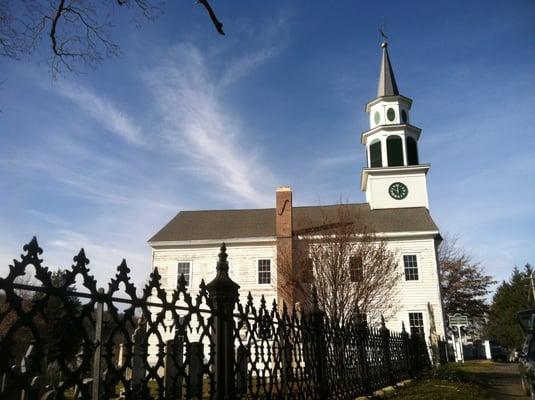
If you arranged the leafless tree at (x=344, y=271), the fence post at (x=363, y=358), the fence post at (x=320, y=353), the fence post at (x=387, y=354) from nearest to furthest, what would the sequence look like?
the fence post at (x=320, y=353), the fence post at (x=363, y=358), the fence post at (x=387, y=354), the leafless tree at (x=344, y=271)

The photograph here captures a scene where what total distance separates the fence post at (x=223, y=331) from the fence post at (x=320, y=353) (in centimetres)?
295

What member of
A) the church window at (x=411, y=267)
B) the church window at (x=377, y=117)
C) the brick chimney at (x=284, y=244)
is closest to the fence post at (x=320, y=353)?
the brick chimney at (x=284, y=244)

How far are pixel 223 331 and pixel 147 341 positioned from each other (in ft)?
3.76

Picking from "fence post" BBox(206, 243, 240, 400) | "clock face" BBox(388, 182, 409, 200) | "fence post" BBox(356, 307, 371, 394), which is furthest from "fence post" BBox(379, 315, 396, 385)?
"clock face" BBox(388, 182, 409, 200)

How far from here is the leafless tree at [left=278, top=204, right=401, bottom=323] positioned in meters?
22.1

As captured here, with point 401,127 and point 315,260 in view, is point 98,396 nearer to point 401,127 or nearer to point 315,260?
point 315,260

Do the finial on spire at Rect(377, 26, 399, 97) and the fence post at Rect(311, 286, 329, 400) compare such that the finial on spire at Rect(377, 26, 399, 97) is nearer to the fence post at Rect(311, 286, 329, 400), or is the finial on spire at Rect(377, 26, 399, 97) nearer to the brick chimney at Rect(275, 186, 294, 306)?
the brick chimney at Rect(275, 186, 294, 306)

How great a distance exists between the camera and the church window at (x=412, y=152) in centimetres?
3366

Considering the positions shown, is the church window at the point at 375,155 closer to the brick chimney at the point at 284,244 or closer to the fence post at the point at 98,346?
the brick chimney at the point at 284,244

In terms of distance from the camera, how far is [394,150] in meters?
33.7

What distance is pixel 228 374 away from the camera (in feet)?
14.3

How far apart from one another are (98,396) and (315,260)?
21.0 m

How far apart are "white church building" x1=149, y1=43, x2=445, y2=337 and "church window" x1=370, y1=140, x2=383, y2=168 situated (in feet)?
0.24

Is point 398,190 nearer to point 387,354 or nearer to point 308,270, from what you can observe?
point 308,270
